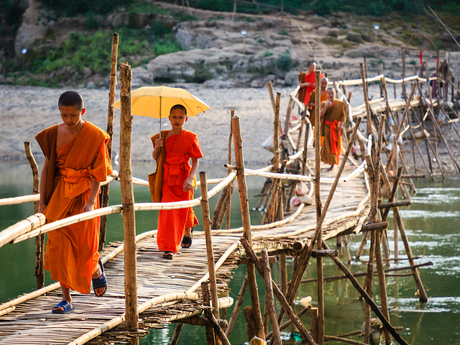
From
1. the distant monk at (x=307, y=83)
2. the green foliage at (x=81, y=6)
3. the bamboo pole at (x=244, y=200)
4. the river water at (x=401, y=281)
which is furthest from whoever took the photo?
the green foliage at (x=81, y=6)

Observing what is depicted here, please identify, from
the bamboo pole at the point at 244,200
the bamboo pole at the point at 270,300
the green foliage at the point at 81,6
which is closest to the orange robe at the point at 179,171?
the bamboo pole at the point at 244,200

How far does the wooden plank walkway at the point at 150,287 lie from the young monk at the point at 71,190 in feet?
0.60

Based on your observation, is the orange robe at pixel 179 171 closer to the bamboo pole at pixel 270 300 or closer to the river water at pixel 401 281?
the bamboo pole at pixel 270 300

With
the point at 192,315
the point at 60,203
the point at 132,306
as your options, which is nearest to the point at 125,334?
the point at 132,306

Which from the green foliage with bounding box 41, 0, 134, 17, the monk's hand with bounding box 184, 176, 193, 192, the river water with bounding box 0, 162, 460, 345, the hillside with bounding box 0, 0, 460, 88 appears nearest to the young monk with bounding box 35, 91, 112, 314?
the monk's hand with bounding box 184, 176, 193, 192

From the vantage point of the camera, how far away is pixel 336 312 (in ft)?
20.4

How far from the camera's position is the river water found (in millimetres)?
5602

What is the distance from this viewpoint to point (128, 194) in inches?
98.8

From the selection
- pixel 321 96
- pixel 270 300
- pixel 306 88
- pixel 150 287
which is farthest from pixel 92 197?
pixel 306 88

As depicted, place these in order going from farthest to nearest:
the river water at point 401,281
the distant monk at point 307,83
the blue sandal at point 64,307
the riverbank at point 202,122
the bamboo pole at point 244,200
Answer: the riverbank at point 202,122 → the distant monk at point 307,83 → the river water at point 401,281 → the bamboo pole at point 244,200 → the blue sandal at point 64,307

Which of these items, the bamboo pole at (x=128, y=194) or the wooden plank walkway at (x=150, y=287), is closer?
the bamboo pole at (x=128, y=194)

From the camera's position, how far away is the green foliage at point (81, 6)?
2916 centimetres

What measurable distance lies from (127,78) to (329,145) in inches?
206

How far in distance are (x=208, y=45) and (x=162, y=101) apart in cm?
2218
